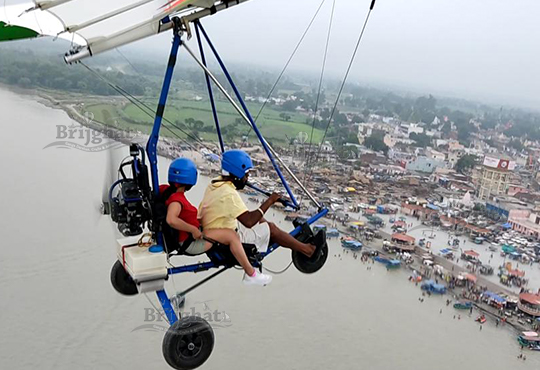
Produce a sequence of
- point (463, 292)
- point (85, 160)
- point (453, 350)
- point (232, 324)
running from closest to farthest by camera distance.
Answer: point (232, 324)
point (453, 350)
point (463, 292)
point (85, 160)

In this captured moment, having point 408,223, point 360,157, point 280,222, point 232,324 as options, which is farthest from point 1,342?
point 360,157

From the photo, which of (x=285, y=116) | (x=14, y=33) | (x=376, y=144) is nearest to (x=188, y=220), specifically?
(x=14, y=33)

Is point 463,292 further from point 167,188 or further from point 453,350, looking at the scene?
point 167,188

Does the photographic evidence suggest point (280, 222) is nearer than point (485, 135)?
Yes

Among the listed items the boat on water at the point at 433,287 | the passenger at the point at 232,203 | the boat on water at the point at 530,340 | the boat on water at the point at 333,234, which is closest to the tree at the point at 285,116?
the boat on water at the point at 333,234

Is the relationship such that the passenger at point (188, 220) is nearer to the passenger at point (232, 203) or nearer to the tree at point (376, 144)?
the passenger at point (232, 203)

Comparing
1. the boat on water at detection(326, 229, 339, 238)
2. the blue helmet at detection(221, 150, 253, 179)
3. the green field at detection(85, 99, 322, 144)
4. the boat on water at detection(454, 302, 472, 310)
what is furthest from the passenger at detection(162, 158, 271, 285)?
the boat on water at detection(326, 229, 339, 238)

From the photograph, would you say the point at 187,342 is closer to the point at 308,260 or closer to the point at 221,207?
the point at 221,207
